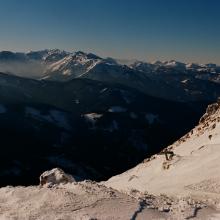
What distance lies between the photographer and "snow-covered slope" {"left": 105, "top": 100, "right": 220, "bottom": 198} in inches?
1318

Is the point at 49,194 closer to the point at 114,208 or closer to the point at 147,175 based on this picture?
the point at 114,208

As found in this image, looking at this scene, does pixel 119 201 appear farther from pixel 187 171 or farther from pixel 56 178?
pixel 56 178

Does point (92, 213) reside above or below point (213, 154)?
below

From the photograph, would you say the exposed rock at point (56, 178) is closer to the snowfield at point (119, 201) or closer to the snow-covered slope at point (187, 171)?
the snow-covered slope at point (187, 171)

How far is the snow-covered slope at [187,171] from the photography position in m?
33.5

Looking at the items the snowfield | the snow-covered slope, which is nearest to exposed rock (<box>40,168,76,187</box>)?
the snow-covered slope

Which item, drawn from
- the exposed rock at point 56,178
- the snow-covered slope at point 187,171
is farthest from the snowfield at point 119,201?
the exposed rock at point 56,178

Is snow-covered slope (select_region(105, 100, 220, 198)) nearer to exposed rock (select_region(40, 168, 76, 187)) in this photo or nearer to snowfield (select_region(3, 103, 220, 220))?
snowfield (select_region(3, 103, 220, 220))

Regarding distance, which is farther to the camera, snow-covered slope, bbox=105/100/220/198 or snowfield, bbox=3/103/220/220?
snow-covered slope, bbox=105/100/220/198

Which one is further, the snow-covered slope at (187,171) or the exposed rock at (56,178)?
the exposed rock at (56,178)

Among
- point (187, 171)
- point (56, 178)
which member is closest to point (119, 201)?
point (187, 171)

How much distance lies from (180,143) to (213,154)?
18.7m

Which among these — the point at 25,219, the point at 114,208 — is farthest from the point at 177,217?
the point at 25,219

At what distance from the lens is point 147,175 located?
158ft
